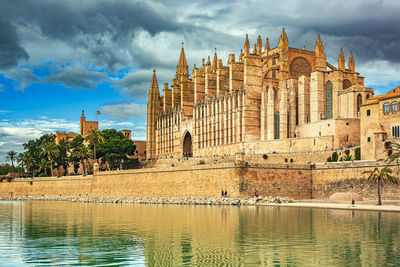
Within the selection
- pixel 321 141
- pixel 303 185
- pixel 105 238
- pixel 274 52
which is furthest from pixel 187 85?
pixel 105 238

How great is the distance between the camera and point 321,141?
48.2 metres

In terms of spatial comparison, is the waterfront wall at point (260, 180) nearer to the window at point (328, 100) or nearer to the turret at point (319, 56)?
the window at point (328, 100)

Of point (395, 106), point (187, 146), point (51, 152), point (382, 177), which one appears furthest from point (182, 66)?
point (382, 177)

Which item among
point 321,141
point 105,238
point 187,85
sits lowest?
point 105,238

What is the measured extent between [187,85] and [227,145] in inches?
722

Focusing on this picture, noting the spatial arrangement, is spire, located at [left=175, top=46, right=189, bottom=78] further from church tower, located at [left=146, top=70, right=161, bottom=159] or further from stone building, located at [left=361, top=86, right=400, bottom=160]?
stone building, located at [left=361, top=86, right=400, bottom=160]

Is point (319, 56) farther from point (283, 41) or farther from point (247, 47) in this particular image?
point (247, 47)

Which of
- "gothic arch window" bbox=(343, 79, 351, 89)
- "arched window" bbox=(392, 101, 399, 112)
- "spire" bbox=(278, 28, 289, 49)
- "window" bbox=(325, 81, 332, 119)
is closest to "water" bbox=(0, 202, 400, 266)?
"arched window" bbox=(392, 101, 399, 112)

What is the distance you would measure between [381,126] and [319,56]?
21055 millimetres

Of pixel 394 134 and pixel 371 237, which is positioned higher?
pixel 394 134

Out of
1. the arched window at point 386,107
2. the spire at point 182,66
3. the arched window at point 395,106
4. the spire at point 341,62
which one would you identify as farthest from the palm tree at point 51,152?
the arched window at point 395,106

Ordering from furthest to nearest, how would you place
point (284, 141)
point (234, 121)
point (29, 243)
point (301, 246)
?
point (234, 121) < point (284, 141) < point (29, 243) < point (301, 246)

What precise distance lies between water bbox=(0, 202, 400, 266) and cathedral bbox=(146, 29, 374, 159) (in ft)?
79.3

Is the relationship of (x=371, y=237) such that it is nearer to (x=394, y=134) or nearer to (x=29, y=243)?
(x=29, y=243)
